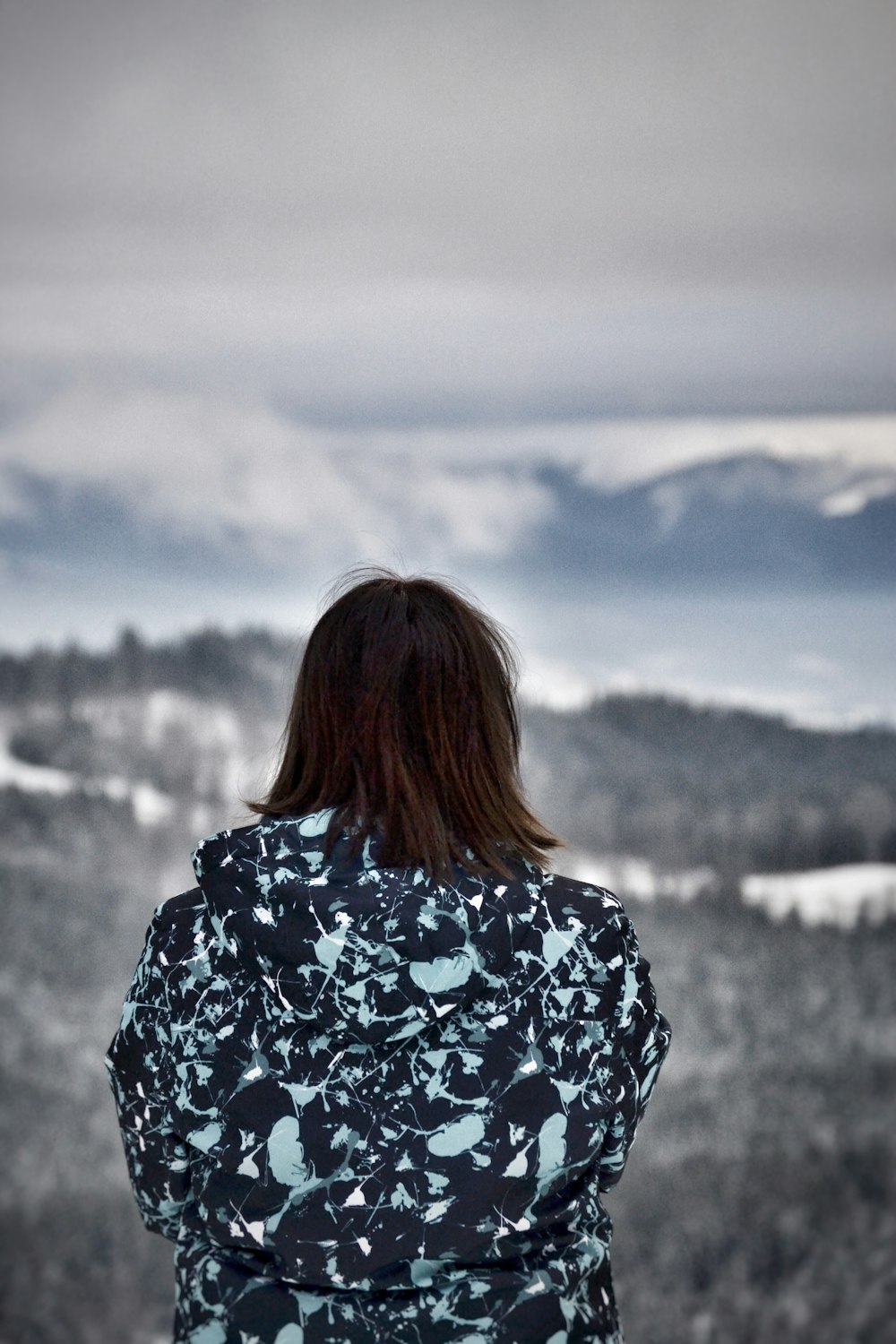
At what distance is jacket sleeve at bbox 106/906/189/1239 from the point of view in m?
1.13

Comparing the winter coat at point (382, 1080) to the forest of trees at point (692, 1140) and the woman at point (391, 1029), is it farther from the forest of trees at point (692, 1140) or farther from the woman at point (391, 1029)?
the forest of trees at point (692, 1140)

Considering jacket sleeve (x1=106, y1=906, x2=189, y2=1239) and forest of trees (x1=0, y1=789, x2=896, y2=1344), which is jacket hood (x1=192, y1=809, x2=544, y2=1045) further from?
forest of trees (x1=0, y1=789, x2=896, y2=1344)

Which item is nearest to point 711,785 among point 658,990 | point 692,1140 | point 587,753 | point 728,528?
point 587,753

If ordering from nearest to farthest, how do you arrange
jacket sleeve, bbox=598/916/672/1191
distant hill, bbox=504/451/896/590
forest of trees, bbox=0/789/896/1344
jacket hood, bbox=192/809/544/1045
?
jacket hood, bbox=192/809/544/1045 → jacket sleeve, bbox=598/916/672/1191 → forest of trees, bbox=0/789/896/1344 → distant hill, bbox=504/451/896/590

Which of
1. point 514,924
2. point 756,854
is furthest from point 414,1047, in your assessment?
point 756,854

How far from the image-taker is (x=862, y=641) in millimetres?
2676

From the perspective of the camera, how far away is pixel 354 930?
103cm

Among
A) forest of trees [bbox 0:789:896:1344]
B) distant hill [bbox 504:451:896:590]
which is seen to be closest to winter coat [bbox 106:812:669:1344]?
forest of trees [bbox 0:789:896:1344]

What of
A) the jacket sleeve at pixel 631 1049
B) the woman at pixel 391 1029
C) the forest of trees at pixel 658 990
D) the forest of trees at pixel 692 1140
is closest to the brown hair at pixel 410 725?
the woman at pixel 391 1029

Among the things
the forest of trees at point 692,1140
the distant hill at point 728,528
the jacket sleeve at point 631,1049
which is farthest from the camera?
the distant hill at point 728,528

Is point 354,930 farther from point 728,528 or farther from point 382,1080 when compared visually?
point 728,528

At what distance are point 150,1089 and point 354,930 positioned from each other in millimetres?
279

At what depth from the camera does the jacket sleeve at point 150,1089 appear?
1.13 m

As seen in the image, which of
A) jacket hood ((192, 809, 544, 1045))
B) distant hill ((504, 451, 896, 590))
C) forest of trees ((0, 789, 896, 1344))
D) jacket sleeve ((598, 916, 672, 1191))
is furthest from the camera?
distant hill ((504, 451, 896, 590))
